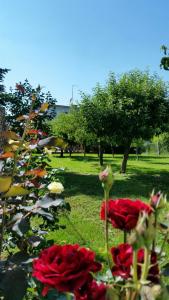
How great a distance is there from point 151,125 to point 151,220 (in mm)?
13782

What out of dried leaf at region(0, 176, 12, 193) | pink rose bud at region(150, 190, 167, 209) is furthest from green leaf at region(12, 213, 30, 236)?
pink rose bud at region(150, 190, 167, 209)

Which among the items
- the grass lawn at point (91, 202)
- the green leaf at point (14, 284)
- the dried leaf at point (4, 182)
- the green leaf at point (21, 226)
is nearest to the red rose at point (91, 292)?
the dried leaf at point (4, 182)

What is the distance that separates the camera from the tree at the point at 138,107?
13.8 metres

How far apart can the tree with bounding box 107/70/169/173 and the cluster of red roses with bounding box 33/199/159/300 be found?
12.9 meters

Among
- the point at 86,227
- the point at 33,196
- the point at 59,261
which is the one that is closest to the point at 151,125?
the point at 86,227

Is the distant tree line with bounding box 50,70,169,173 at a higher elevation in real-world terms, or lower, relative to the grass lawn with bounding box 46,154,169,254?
higher

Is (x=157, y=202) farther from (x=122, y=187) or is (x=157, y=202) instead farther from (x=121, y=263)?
(x=122, y=187)

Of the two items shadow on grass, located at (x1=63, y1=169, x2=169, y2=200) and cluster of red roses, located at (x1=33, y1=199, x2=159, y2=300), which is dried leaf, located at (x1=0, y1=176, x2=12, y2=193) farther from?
shadow on grass, located at (x1=63, y1=169, x2=169, y2=200)

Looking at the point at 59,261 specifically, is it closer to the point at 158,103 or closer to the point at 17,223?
the point at 17,223

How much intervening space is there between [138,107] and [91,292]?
1343cm

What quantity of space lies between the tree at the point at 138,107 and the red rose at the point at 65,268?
13.0m

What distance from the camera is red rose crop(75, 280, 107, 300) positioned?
87cm

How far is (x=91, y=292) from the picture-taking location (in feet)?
2.90

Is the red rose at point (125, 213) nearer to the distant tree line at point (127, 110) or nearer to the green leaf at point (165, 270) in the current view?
the green leaf at point (165, 270)
